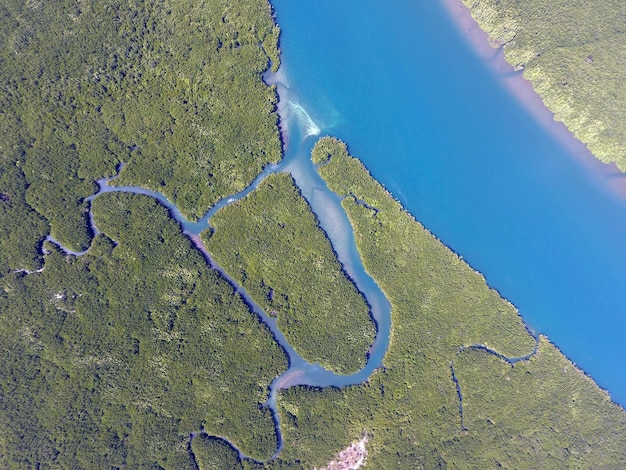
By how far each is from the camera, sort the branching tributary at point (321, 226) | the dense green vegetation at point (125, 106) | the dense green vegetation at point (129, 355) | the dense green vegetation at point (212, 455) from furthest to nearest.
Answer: the branching tributary at point (321, 226) → the dense green vegetation at point (125, 106) → the dense green vegetation at point (212, 455) → the dense green vegetation at point (129, 355)

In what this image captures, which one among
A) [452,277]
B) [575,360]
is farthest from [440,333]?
[575,360]

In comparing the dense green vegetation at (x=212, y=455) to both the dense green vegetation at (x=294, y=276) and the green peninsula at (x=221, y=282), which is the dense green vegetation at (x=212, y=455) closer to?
the green peninsula at (x=221, y=282)

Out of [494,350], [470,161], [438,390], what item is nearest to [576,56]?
[470,161]

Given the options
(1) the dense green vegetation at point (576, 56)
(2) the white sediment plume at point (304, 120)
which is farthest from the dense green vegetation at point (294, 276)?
(1) the dense green vegetation at point (576, 56)

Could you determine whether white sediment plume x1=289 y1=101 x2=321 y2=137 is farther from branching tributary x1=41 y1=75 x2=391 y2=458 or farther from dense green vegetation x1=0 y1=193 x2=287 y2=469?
dense green vegetation x1=0 y1=193 x2=287 y2=469

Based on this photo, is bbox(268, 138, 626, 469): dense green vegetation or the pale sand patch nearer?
the pale sand patch

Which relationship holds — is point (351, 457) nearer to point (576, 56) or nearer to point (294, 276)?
point (294, 276)

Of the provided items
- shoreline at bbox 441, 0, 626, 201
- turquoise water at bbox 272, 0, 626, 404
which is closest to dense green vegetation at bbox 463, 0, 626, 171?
shoreline at bbox 441, 0, 626, 201
